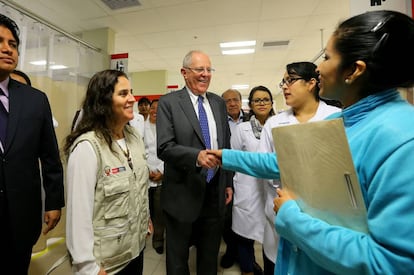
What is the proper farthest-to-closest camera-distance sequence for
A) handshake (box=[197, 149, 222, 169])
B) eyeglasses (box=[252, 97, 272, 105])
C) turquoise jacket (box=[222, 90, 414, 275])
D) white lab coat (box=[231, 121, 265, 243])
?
eyeglasses (box=[252, 97, 272, 105]), white lab coat (box=[231, 121, 265, 243]), handshake (box=[197, 149, 222, 169]), turquoise jacket (box=[222, 90, 414, 275])

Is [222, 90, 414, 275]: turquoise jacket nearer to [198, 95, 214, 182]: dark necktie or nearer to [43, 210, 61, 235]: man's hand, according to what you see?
[198, 95, 214, 182]: dark necktie

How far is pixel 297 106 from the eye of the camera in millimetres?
1398

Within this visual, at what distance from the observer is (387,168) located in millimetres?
444

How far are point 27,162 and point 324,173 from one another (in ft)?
4.41

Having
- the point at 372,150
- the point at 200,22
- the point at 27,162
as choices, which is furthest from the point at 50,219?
the point at 200,22

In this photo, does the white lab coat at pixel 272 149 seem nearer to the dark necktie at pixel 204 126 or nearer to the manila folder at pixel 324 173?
the dark necktie at pixel 204 126

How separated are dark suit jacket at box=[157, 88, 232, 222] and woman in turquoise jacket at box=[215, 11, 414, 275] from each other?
0.72 meters

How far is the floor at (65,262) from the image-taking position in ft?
7.18

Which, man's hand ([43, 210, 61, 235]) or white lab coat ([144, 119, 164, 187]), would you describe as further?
white lab coat ([144, 119, 164, 187])

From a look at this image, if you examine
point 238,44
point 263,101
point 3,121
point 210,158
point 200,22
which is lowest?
point 210,158

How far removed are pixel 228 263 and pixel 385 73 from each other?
2.23 m

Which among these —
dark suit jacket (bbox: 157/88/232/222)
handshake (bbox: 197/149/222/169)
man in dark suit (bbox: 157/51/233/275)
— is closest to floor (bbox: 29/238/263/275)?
man in dark suit (bbox: 157/51/233/275)

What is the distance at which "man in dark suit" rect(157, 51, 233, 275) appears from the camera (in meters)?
1.31

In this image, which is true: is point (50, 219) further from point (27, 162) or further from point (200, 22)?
point (200, 22)
